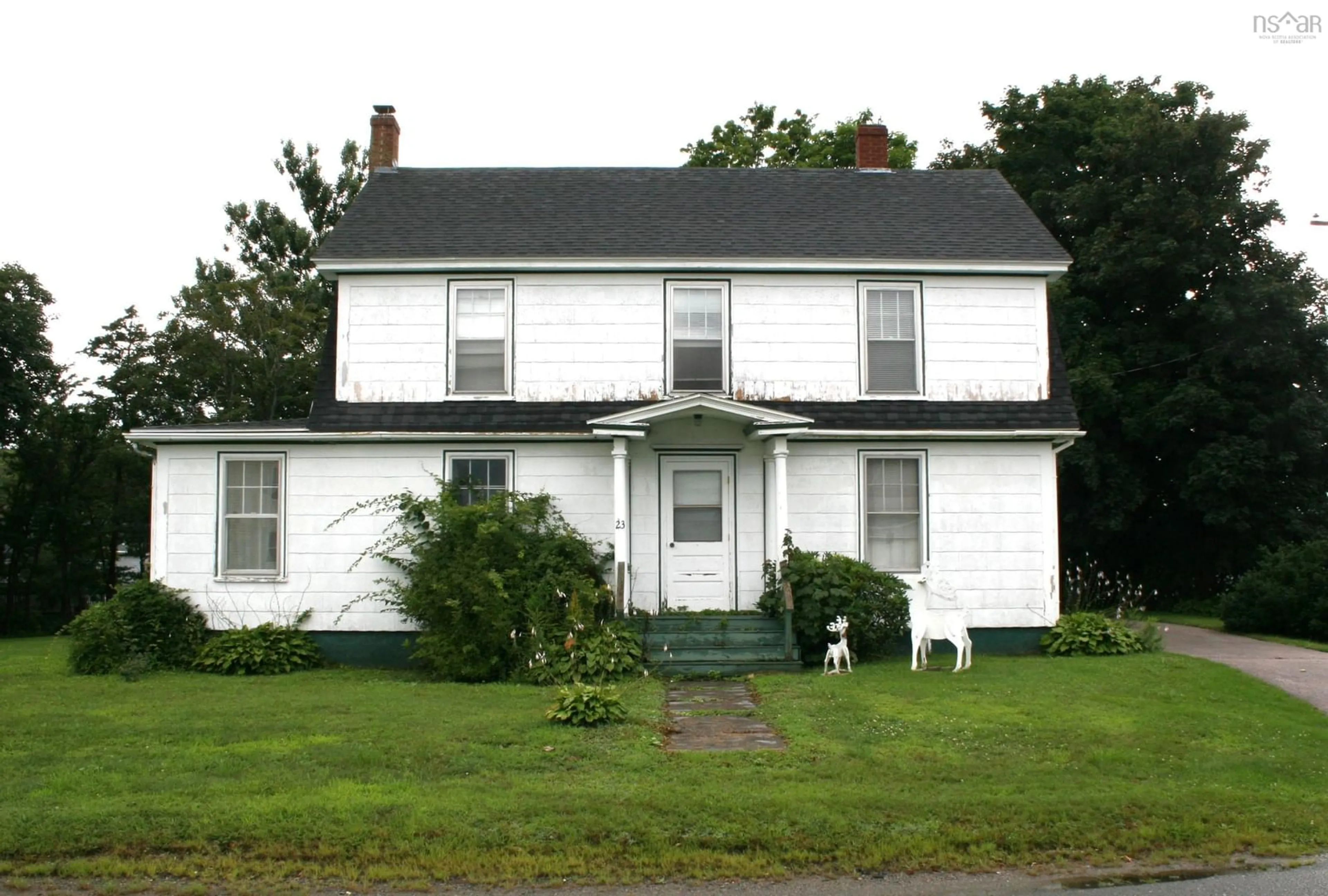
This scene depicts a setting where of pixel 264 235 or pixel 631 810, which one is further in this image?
pixel 264 235

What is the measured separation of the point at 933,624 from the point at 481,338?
25.3ft

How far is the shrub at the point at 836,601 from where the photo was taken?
1538 centimetres

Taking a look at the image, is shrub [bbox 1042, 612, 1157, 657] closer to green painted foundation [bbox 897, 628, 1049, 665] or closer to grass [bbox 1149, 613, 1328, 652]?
green painted foundation [bbox 897, 628, 1049, 665]

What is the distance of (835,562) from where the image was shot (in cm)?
1588

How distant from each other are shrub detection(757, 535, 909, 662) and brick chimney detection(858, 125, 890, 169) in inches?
342

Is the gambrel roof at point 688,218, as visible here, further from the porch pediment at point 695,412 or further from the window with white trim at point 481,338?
the porch pediment at point 695,412

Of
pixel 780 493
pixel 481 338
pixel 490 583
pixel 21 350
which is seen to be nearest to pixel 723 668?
pixel 780 493

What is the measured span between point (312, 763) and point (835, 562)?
334 inches

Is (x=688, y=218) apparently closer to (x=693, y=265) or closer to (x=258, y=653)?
(x=693, y=265)

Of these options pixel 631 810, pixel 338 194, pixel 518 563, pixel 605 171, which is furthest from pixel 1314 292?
pixel 338 194

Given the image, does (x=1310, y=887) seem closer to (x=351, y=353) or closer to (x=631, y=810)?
(x=631, y=810)

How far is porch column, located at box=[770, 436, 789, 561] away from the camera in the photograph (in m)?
16.1

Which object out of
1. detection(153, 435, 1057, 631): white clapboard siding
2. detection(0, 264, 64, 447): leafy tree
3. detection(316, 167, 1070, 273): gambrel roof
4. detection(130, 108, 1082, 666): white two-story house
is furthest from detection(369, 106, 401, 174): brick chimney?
detection(0, 264, 64, 447): leafy tree

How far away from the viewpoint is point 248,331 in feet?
112
